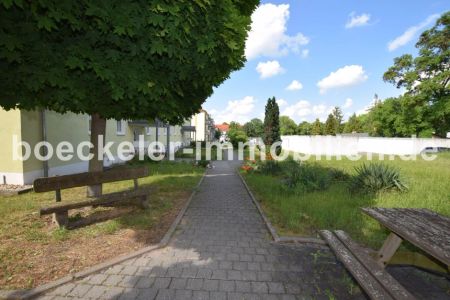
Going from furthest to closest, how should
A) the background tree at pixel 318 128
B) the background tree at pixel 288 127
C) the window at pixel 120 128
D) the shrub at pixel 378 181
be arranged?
the background tree at pixel 288 127, the background tree at pixel 318 128, the window at pixel 120 128, the shrub at pixel 378 181

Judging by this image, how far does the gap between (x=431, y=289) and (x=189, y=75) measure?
4396 mm

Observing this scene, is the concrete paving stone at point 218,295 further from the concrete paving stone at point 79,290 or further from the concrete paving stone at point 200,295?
the concrete paving stone at point 79,290

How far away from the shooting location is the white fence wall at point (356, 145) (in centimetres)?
2755

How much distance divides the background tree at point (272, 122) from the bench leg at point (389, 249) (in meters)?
18.5

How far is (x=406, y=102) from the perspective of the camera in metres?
32.8

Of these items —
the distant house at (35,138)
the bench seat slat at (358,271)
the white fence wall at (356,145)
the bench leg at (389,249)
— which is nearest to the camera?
the bench seat slat at (358,271)

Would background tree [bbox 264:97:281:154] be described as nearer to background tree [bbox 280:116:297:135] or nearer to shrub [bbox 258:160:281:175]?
shrub [bbox 258:160:281:175]

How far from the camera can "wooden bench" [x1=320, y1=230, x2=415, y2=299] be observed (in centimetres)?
287

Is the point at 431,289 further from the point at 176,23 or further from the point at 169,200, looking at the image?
the point at 169,200

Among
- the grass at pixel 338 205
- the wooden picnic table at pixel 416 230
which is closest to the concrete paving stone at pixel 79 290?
the grass at pixel 338 205

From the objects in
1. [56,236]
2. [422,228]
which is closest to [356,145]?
[422,228]

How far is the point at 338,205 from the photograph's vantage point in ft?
22.7

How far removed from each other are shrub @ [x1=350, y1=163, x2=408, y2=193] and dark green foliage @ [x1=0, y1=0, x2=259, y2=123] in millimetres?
6679

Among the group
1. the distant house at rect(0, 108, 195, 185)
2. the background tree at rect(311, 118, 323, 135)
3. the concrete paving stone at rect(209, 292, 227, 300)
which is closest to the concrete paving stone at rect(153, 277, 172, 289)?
the concrete paving stone at rect(209, 292, 227, 300)
